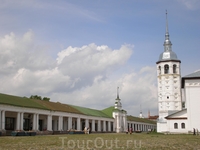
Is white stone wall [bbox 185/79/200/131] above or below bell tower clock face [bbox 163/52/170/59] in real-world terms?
below

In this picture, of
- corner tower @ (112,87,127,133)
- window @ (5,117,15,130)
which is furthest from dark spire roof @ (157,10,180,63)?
window @ (5,117,15,130)

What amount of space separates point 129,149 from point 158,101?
174ft

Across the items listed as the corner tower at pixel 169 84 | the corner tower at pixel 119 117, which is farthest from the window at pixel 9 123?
the corner tower at pixel 119 117

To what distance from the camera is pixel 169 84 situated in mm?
63781

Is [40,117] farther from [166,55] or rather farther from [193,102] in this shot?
[166,55]

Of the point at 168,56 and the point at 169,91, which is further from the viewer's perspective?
the point at 168,56

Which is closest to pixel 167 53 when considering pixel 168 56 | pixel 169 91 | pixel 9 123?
pixel 168 56

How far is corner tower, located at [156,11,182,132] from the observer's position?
6344 cm

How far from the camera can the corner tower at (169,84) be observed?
63438 millimetres

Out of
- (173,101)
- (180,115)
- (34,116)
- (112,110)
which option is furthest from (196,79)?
(112,110)

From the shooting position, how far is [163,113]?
210ft

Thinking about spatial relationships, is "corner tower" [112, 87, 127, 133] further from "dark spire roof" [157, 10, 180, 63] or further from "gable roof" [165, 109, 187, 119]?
"gable roof" [165, 109, 187, 119]

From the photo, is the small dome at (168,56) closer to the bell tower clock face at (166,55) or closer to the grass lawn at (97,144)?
the bell tower clock face at (166,55)

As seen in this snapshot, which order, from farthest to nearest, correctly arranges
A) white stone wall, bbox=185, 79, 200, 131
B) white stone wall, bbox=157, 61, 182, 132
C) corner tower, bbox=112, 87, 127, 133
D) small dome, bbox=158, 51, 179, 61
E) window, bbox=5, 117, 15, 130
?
corner tower, bbox=112, 87, 127, 133, small dome, bbox=158, 51, 179, 61, white stone wall, bbox=157, 61, 182, 132, white stone wall, bbox=185, 79, 200, 131, window, bbox=5, 117, 15, 130
